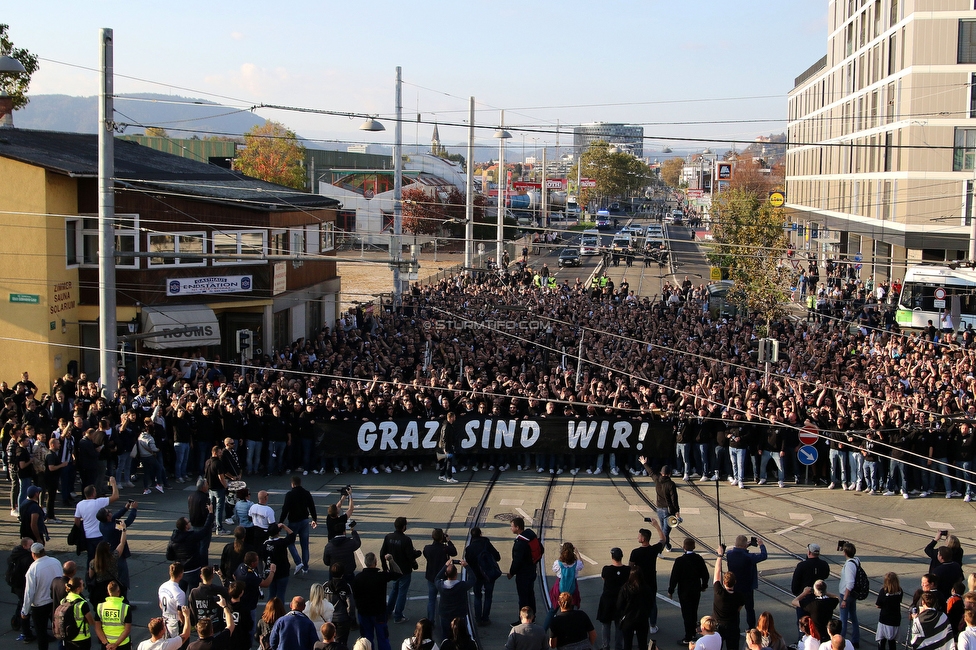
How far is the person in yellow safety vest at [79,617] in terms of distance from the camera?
9.11 metres

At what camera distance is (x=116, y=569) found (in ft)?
34.5

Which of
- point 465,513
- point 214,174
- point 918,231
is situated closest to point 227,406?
point 465,513

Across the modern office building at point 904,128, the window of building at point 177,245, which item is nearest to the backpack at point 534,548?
the window of building at point 177,245

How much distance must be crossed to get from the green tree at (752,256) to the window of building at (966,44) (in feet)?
37.0

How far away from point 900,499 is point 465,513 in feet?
26.6

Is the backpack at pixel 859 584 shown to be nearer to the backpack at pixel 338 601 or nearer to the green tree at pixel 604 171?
the backpack at pixel 338 601

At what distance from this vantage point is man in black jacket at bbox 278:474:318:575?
41.3 ft

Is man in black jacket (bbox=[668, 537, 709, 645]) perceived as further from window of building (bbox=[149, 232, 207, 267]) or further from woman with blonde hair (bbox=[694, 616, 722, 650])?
window of building (bbox=[149, 232, 207, 267])

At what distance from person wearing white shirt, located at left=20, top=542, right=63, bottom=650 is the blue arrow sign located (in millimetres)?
12803

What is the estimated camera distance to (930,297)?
34.9m

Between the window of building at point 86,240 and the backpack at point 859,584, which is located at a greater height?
the window of building at point 86,240

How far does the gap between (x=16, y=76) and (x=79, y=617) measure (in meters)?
→ 27.1

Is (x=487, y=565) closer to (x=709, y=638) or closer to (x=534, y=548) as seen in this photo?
(x=534, y=548)

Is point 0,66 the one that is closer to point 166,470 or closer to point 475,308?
point 166,470
